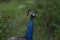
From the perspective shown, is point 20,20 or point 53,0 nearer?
point 53,0

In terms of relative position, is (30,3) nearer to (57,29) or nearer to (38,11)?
(38,11)

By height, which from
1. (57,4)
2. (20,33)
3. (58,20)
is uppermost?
(57,4)

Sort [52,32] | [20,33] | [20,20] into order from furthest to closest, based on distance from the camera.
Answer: [20,20], [20,33], [52,32]

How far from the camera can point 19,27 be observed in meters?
5.34

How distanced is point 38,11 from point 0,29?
33.8 inches

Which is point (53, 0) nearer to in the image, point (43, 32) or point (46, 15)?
point (46, 15)

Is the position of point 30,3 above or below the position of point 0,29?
above

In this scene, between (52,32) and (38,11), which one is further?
(52,32)

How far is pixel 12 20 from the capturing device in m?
5.36

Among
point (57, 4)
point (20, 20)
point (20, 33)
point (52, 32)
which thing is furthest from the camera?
point (20, 20)

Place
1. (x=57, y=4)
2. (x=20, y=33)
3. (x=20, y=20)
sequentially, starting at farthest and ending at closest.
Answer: (x=20, y=20)
(x=20, y=33)
(x=57, y=4)

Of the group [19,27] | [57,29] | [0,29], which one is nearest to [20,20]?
[19,27]

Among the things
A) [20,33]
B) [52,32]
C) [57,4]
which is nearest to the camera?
[57,4]

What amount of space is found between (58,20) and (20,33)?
3.42 ft
